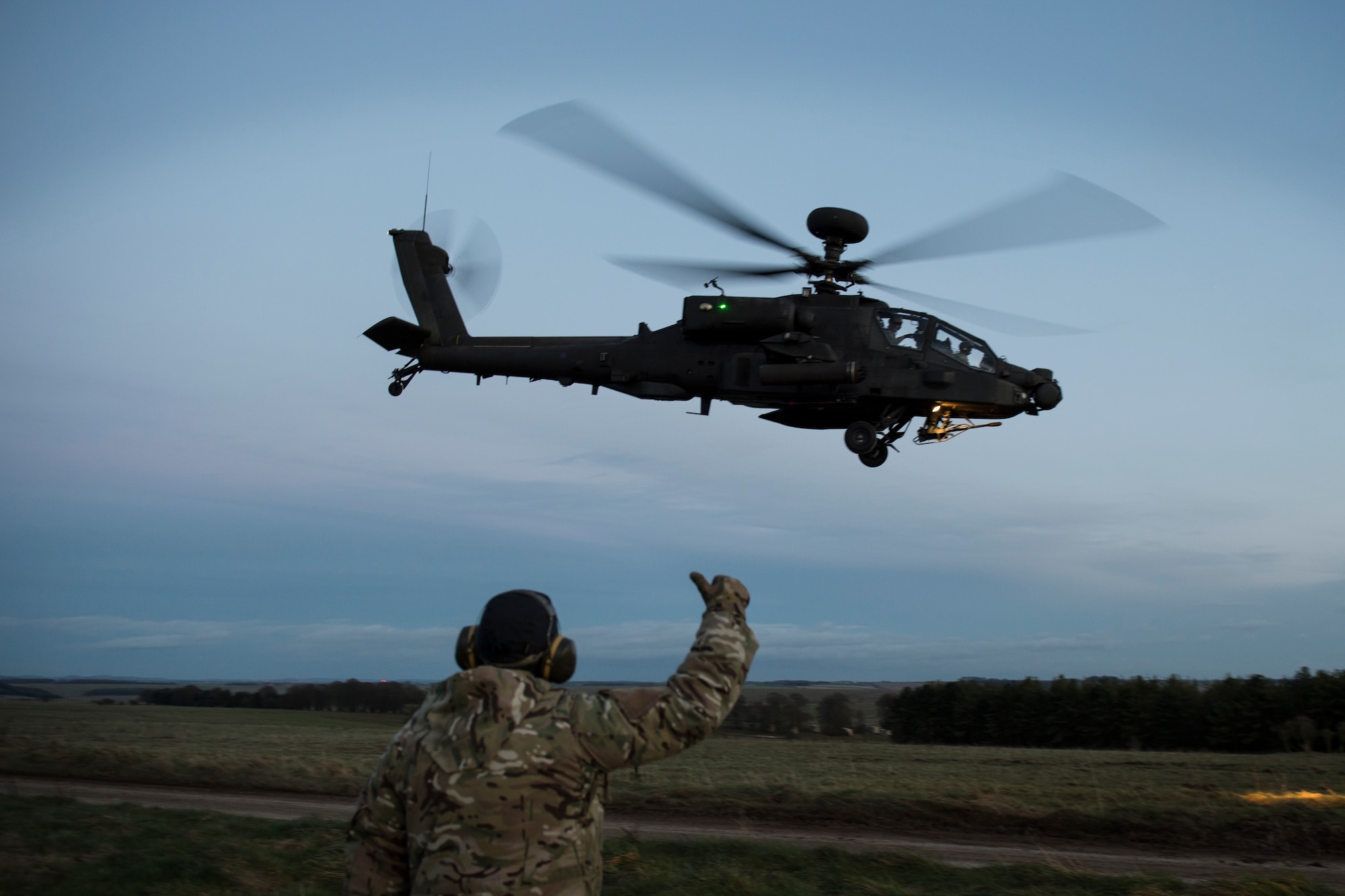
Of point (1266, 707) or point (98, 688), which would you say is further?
point (98, 688)

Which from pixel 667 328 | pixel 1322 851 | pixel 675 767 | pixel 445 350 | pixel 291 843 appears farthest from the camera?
pixel 675 767

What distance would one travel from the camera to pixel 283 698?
48.6 m

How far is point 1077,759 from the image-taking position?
2833 cm

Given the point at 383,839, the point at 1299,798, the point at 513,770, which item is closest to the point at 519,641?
the point at 513,770

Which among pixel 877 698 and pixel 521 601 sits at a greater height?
pixel 521 601

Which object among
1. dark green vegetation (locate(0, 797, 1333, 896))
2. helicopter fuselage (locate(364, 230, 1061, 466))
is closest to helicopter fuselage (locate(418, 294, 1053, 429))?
helicopter fuselage (locate(364, 230, 1061, 466))

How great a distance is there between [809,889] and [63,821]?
7147mm

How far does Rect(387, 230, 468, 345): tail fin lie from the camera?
18.0 meters

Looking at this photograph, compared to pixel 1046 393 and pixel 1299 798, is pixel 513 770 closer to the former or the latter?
pixel 1046 393

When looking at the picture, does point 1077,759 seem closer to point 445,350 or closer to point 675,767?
point 675,767

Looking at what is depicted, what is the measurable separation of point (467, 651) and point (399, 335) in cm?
1520

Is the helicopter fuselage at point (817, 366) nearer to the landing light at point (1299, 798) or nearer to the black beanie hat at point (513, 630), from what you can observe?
the landing light at point (1299, 798)

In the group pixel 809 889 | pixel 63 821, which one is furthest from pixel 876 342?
pixel 63 821

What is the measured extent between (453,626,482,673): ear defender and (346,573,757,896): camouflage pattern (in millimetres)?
111
